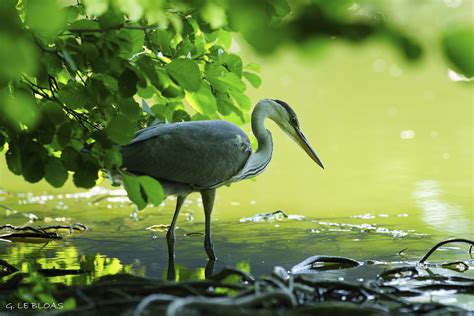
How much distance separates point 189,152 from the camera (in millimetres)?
6320

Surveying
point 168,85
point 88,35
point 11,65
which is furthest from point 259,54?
point 168,85

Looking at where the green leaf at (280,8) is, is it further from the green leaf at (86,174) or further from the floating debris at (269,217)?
the floating debris at (269,217)

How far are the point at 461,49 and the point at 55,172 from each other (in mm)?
3544

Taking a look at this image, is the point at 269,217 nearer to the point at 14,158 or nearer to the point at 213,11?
the point at 14,158

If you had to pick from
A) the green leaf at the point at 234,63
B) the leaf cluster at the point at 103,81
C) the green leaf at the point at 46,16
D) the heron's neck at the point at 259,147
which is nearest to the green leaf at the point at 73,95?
the leaf cluster at the point at 103,81

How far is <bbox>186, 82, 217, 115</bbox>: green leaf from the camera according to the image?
611 centimetres

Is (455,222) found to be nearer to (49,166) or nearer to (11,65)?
(49,166)

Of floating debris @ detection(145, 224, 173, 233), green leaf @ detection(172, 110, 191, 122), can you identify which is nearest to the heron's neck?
green leaf @ detection(172, 110, 191, 122)

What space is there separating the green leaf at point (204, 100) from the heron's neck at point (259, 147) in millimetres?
568

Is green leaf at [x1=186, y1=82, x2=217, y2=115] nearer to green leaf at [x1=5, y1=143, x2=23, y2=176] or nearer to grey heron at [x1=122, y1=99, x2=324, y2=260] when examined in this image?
grey heron at [x1=122, y1=99, x2=324, y2=260]

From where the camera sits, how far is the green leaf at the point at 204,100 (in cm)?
611

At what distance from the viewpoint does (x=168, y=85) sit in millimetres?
5625

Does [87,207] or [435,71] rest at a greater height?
[435,71]

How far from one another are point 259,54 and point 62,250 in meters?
4.73
